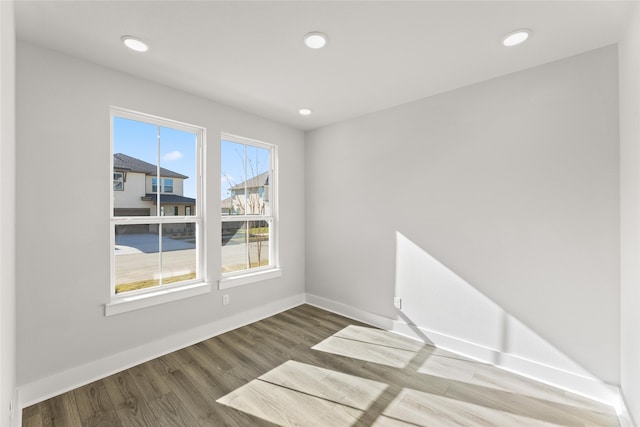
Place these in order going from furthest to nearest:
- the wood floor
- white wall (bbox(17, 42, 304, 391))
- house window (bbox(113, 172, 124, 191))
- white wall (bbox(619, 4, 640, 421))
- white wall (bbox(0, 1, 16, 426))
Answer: house window (bbox(113, 172, 124, 191)), white wall (bbox(17, 42, 304, 391)), the wood floor, white wall (bbox(619, 4, 640, 421)), white wall (bbox(0, 1, 16, 426))

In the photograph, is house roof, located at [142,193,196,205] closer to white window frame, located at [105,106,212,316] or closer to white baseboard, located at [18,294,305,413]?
white window frame, located at [105,106,212,316]

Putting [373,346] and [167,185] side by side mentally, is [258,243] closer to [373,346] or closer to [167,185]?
[167,185]

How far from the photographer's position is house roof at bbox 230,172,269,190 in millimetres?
3496

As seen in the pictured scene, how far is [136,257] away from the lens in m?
2.59

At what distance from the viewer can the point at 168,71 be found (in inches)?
95.0

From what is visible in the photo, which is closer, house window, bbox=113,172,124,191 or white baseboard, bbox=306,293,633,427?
white baseboard, bbox=306,293,633,427

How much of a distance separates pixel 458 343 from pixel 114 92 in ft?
12.6

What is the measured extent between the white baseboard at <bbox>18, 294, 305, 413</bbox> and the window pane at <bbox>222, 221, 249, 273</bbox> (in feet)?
1.86

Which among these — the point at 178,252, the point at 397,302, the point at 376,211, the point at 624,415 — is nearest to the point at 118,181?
the point at 178,252

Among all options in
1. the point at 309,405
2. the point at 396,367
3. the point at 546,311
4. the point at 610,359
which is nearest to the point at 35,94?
the point at 309,405

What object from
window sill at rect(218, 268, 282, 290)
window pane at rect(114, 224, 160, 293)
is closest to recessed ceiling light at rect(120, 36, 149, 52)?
window pane at rect(114, 224, 160, 293)

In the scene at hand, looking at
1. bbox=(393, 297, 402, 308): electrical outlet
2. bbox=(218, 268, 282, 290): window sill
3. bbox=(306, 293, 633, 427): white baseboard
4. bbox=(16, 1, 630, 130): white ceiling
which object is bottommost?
bbox=(306, 293, 633, 427): white baseboard

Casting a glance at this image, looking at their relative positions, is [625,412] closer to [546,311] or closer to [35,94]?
[546,311]

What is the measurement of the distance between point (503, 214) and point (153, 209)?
323cm
